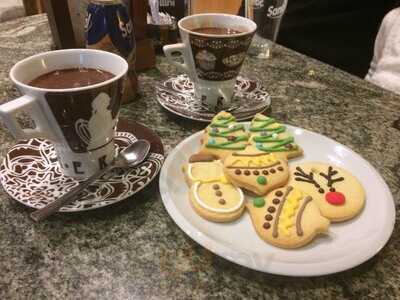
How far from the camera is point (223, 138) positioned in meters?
0.65

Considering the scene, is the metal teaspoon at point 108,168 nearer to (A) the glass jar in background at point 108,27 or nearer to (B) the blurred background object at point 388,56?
(A) the glass jar in background at point 108,27

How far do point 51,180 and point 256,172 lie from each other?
0.32 m

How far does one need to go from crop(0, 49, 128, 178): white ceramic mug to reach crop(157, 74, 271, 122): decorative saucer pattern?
0.73ft

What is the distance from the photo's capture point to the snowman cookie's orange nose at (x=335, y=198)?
1.76ft

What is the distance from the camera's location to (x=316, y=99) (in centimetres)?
93

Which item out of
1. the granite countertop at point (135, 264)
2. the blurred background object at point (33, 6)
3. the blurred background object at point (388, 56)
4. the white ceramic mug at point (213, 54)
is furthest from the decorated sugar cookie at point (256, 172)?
the blurred background object at point (33, 6)

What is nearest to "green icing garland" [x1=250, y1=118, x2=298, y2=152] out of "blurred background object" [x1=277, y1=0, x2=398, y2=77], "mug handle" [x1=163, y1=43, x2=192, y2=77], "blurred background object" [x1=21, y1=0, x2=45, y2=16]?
"mug handle" [x1=163, y1=43, x2=192, y2=77]

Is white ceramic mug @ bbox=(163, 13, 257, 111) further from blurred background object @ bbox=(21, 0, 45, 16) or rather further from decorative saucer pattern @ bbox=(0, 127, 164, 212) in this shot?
blurred background object @ bbox=(21, 0, 45, 16)

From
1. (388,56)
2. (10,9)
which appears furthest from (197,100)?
(10,9)

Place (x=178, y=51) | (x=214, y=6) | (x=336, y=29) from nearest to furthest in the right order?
(x=178, y=51) < (x=214, y=6) < (x=336, y=29)

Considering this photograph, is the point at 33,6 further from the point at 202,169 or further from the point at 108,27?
the point at 202,169

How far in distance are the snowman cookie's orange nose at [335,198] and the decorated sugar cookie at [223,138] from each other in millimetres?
166

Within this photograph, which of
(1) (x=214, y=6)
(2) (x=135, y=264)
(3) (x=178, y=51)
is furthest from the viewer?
(1) (x=214, y=6)

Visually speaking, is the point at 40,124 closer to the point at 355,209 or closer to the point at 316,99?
the point at 355,209
